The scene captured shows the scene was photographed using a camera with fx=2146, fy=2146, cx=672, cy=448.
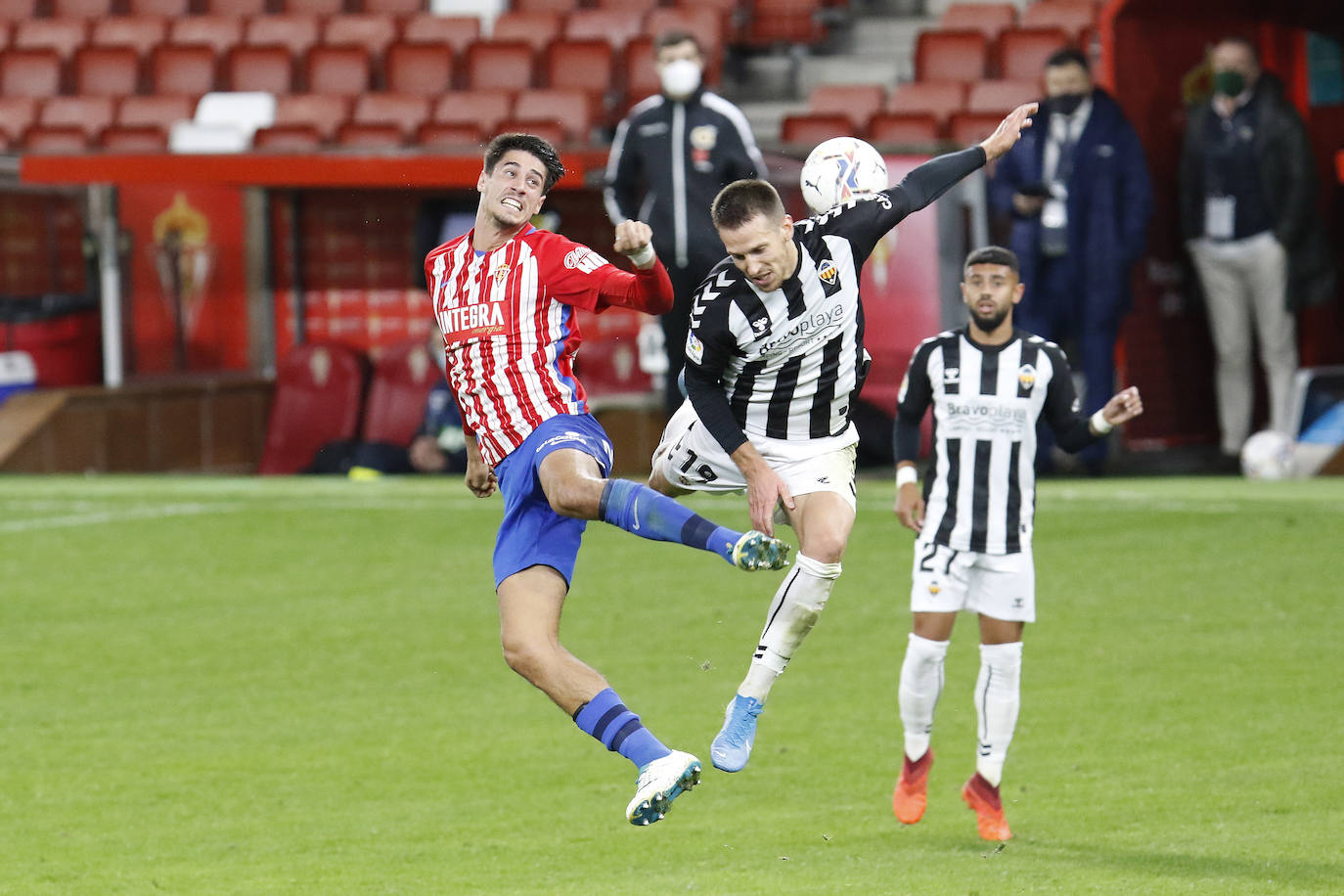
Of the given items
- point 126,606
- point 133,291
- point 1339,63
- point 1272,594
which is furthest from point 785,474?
point 133,291

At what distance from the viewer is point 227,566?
12547 mm

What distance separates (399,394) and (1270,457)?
643 cm

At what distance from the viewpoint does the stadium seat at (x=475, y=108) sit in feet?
54.5

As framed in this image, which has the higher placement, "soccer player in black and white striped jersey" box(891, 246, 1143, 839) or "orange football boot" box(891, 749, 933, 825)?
"soccer player in black and white striped jersey" box(891, 246, 1143, 839)

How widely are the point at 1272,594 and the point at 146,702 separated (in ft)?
18.2

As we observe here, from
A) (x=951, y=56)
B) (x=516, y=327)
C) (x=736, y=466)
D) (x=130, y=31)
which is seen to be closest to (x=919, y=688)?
(x=736, y=466)

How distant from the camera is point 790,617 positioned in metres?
6.16

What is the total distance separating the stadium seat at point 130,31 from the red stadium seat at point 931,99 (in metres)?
6.93

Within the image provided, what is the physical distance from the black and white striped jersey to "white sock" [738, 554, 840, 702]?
966 millimetres

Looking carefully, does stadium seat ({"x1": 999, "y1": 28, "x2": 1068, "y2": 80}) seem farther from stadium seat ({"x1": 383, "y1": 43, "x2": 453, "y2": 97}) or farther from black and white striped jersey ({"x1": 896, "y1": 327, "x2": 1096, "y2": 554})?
black and white striped jersey ({"x1": 896, "y1": 327, "x2": 1096, "y2": 554})

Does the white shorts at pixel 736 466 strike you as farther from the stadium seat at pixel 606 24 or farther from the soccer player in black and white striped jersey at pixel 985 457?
the stadium seat at pixel 606 24

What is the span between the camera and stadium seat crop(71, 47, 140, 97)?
60.9ft

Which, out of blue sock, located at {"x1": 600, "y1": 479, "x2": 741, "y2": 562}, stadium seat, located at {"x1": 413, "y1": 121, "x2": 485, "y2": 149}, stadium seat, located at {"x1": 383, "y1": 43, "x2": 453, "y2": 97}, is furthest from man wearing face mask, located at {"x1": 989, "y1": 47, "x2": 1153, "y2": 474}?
blue sock, located at {"x1": 600, "y1": 479, "x2": 741, "y2": 562}

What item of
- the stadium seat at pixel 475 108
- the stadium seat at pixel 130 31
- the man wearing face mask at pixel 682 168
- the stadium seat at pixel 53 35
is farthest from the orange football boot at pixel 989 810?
the stadium seat at pixel 53 35
